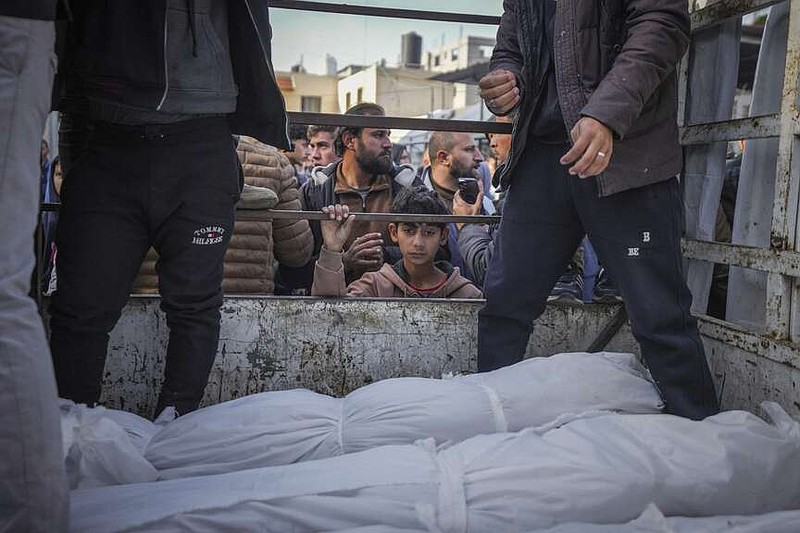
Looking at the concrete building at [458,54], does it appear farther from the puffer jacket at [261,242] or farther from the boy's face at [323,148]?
the puffer jacket at [261,242]

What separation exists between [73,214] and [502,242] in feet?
4.74

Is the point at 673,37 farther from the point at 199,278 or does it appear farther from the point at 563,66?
the point at 199,278

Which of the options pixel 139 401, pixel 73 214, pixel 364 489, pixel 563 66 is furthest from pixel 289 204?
pixel 364 489

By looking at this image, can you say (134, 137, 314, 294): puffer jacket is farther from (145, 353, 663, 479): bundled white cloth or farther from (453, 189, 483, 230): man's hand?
(145, 353, 663, 479): bundled white cloth

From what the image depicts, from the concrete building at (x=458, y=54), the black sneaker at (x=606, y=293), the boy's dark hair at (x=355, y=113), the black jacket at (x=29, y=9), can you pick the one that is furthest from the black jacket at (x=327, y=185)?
the concrete building at (x=458, y=54)

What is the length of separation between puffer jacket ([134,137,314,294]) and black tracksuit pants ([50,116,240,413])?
0.99 meters

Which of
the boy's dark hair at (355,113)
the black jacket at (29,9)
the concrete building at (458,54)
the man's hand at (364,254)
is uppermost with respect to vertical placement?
the concrete building at (458,54)

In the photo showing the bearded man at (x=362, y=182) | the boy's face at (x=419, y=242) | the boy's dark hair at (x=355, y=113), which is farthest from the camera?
the boy's dark hair at (x=355, y=113)

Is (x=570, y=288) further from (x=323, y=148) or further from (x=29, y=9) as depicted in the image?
(x=323, y=148)

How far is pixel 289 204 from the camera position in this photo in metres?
4.25

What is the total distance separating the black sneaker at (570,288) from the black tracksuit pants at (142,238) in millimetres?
1546

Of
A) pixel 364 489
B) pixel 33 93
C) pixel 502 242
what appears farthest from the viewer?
pixel 502 242

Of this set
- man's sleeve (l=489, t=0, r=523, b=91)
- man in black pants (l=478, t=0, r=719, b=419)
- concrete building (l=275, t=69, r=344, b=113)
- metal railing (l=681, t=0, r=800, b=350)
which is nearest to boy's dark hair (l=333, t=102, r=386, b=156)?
man's sleeve (l=489, t=0, r=523, b=91)

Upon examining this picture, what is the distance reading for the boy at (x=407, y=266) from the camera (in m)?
3.31
